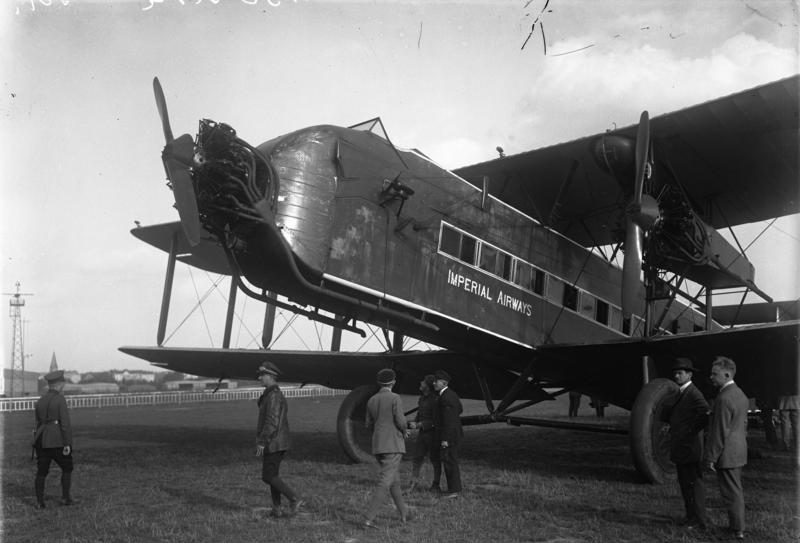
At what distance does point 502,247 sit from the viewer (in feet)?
33.2

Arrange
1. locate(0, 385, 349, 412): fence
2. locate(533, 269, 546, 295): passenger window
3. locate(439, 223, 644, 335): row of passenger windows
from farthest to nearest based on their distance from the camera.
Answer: locate(0, 385, 349, 412): fence, locate(533, 269, 546, 295): passenger window, locate(439, 223, 644, 335): row of passenger windows

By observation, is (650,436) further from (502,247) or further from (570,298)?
(502,247)

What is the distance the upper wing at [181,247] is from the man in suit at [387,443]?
22.9 ft

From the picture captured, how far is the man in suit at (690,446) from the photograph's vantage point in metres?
6.13

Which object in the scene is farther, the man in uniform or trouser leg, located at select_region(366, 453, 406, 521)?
the man in uniform

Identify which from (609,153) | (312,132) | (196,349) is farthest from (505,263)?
(196,349)

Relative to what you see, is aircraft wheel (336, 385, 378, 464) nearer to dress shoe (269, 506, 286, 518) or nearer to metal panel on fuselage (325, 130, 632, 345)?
metal panel on fuselage (325, 130, 632, 345)

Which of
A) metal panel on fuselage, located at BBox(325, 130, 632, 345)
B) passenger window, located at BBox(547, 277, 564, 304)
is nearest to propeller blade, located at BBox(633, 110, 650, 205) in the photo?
metal panel on fuselage, located at BBox(325, 130, 632, 345)

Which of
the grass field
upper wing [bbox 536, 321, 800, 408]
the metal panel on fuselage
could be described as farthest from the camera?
upper wing [bbox 536, 321, 800, 408]

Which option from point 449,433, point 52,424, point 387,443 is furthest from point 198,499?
point 449,433

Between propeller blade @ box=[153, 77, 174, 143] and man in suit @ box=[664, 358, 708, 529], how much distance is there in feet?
19.8

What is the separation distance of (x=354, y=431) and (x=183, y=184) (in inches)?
219

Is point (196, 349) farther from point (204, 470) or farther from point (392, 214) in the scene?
point (392, 214)

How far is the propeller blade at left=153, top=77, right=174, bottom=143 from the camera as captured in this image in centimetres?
740
